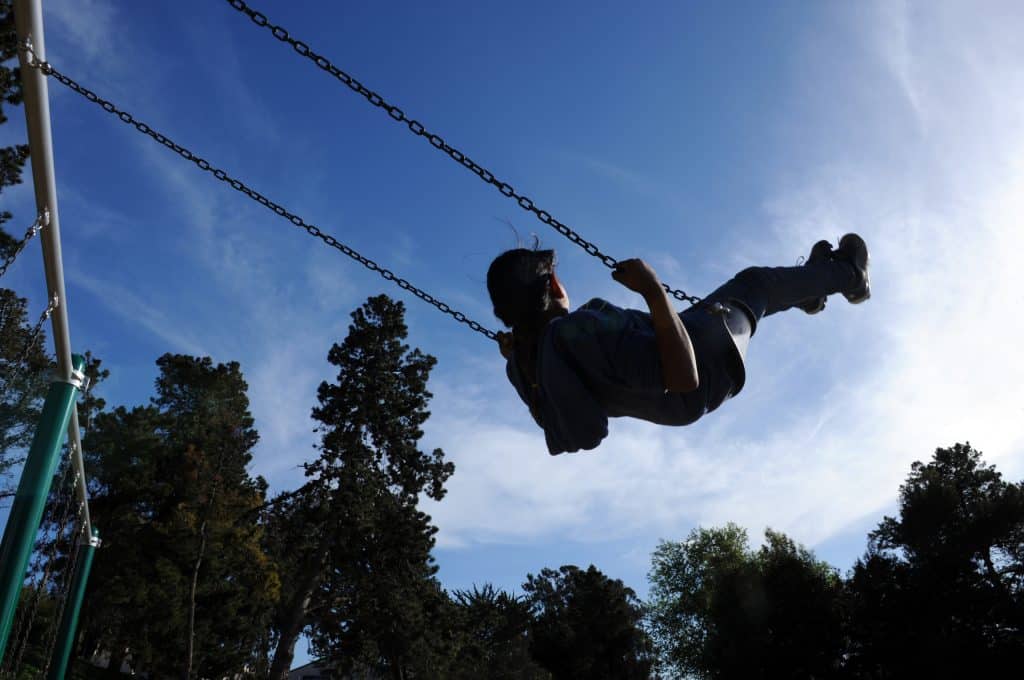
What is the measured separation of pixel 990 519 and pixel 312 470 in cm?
2132

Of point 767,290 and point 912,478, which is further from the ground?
point 912,478

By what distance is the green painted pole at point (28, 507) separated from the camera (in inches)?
172

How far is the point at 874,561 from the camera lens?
70.9 feet

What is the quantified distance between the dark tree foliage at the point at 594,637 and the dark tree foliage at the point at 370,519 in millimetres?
8569

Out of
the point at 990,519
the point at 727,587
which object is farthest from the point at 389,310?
the point at 990,519

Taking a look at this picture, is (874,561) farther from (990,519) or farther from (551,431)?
(551,431)

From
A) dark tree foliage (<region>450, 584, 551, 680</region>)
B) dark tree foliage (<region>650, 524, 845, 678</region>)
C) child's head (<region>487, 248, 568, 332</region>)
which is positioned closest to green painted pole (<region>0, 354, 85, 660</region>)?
child's head (<region>487, 248, 568, 332</region>)

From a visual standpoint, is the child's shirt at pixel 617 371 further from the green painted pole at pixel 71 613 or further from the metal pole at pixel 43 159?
the green painted pole at pixel 71 613

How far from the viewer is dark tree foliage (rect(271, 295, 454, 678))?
22.5 m

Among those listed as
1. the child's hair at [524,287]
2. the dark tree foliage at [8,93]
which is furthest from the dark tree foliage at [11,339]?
the child's hair at [524,287]

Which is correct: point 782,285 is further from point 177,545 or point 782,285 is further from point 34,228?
point 177,545

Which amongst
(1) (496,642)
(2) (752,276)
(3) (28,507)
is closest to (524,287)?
(2) (752,276)

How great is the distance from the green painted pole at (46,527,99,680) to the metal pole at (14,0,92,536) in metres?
6.21

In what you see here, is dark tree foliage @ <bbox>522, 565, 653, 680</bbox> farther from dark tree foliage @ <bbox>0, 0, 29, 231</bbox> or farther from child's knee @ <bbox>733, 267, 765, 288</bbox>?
child's knee @ <bbox>733, 267, 765, 288</bbox>
